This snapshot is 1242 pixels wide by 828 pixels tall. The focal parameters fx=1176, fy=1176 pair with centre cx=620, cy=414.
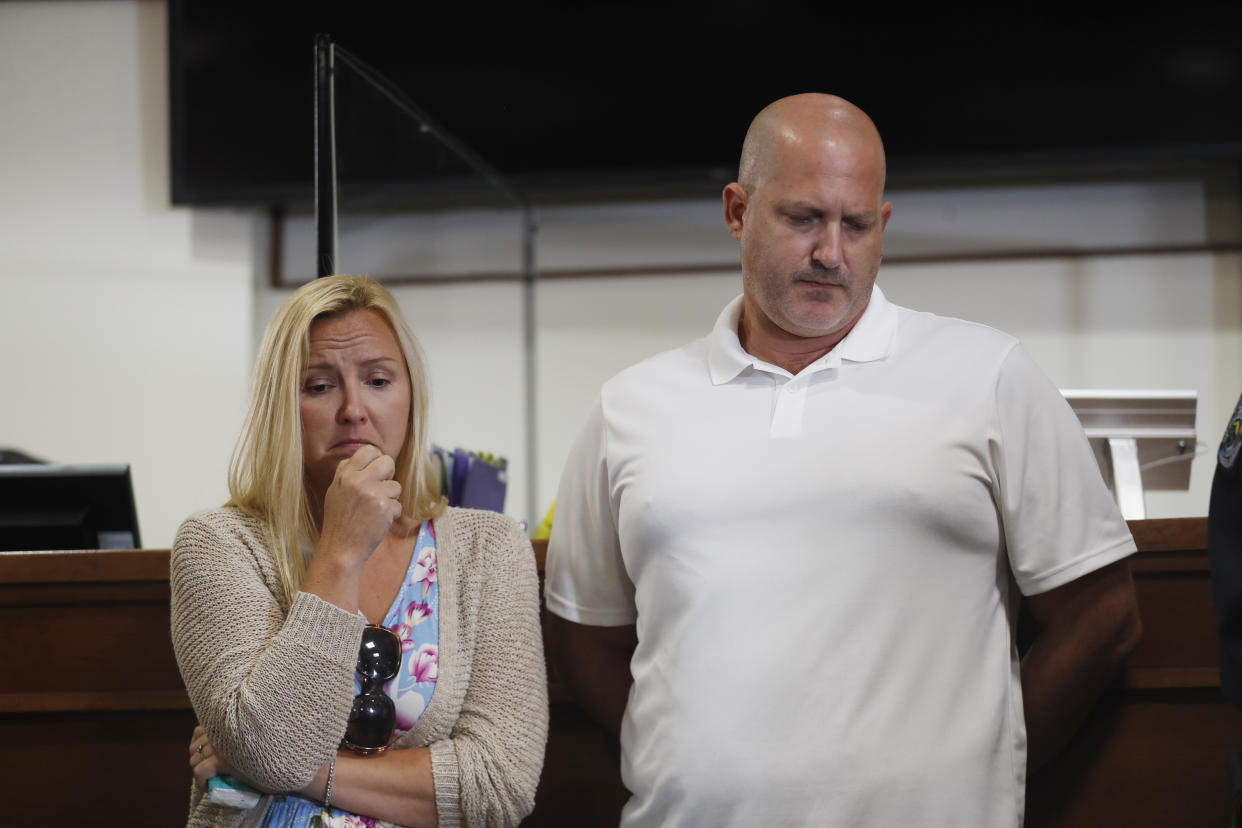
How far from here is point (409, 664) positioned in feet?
4.98

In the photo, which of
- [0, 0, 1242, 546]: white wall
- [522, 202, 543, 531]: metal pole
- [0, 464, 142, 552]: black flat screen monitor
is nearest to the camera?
[0, 464, 142, 552]: black flat screen monitor

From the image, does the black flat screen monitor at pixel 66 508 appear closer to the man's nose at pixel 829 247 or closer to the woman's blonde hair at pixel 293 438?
the woman's blonde hair at pixel 293 438

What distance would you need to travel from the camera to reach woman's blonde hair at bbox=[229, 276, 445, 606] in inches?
61.4

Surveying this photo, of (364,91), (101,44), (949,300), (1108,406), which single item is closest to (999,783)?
(1108,406)

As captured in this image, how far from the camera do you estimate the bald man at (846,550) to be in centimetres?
146

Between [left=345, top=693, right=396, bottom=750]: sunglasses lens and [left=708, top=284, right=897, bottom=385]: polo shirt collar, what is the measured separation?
0.63 m

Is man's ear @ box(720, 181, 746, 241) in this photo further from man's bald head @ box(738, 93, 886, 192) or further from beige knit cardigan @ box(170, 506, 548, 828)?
beige knit cardigan @ box(170, 506, 548, 828)

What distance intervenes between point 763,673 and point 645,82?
110 inches

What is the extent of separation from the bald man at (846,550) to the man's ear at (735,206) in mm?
48

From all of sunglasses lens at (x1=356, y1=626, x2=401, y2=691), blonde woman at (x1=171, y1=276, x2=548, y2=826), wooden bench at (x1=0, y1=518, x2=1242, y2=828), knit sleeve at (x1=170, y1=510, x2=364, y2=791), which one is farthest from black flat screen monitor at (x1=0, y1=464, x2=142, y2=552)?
sunglasses lens at (x1=356, y1=626, x2=401, y2=691)

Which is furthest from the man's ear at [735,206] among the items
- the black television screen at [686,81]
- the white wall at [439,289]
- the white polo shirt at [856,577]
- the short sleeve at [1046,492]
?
the black television screen at [686,81]

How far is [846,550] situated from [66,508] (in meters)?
1.56

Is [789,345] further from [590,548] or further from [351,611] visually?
[351,611]

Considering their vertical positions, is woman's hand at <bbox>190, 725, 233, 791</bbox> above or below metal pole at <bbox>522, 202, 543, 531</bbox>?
below
